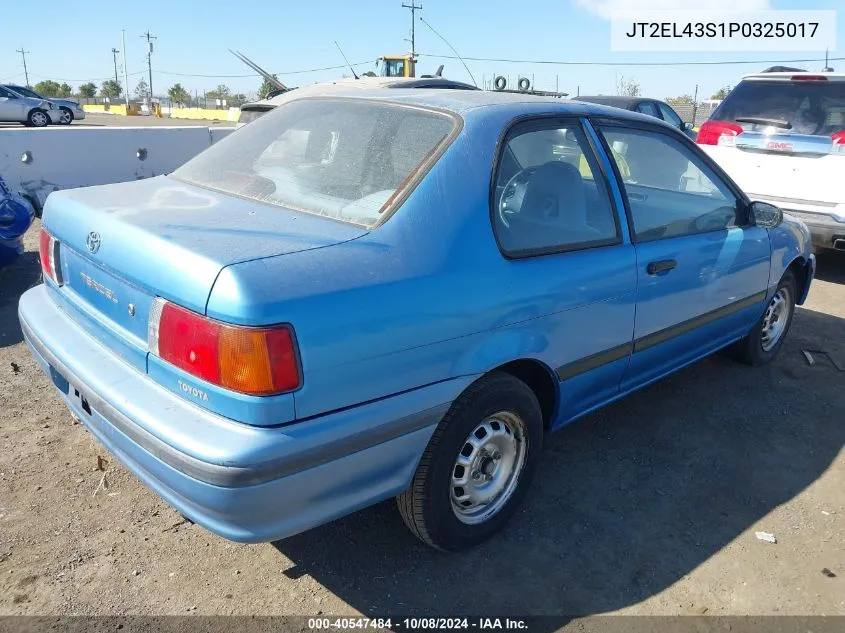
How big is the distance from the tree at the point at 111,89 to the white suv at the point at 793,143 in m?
92.1

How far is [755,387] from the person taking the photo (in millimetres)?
4289

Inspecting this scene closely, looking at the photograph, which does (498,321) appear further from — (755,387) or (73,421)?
(755,387)

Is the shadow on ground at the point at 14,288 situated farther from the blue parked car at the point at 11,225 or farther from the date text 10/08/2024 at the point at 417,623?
the date text 10/08/2024 at the point at 417,623

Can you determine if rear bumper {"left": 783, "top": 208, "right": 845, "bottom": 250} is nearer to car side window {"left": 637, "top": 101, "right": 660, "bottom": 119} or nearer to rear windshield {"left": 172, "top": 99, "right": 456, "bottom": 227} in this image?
car side window {"left": 637, "top": 101, "right": 660, "bottom": 119}

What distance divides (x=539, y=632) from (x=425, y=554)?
1.77ft

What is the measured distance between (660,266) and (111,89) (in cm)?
9864

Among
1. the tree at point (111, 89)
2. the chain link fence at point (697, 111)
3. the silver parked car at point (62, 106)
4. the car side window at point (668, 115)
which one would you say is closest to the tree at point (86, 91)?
the tree at point (111, 89)

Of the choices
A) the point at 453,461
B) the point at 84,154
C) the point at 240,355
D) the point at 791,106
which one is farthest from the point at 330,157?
the point at 84,154

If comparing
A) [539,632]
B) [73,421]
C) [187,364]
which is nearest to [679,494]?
[539,632]

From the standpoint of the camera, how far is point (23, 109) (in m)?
23.9

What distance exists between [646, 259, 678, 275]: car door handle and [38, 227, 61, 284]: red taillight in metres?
2.47

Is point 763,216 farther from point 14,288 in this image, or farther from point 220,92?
point 220,92

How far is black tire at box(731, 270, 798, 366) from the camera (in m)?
4.37

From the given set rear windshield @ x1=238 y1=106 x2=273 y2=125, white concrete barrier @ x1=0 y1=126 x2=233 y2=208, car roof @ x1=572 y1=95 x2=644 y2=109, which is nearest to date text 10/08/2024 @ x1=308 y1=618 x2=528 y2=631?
white concrete barrier @ x1=0 y1=126 x2=233 y2=208
